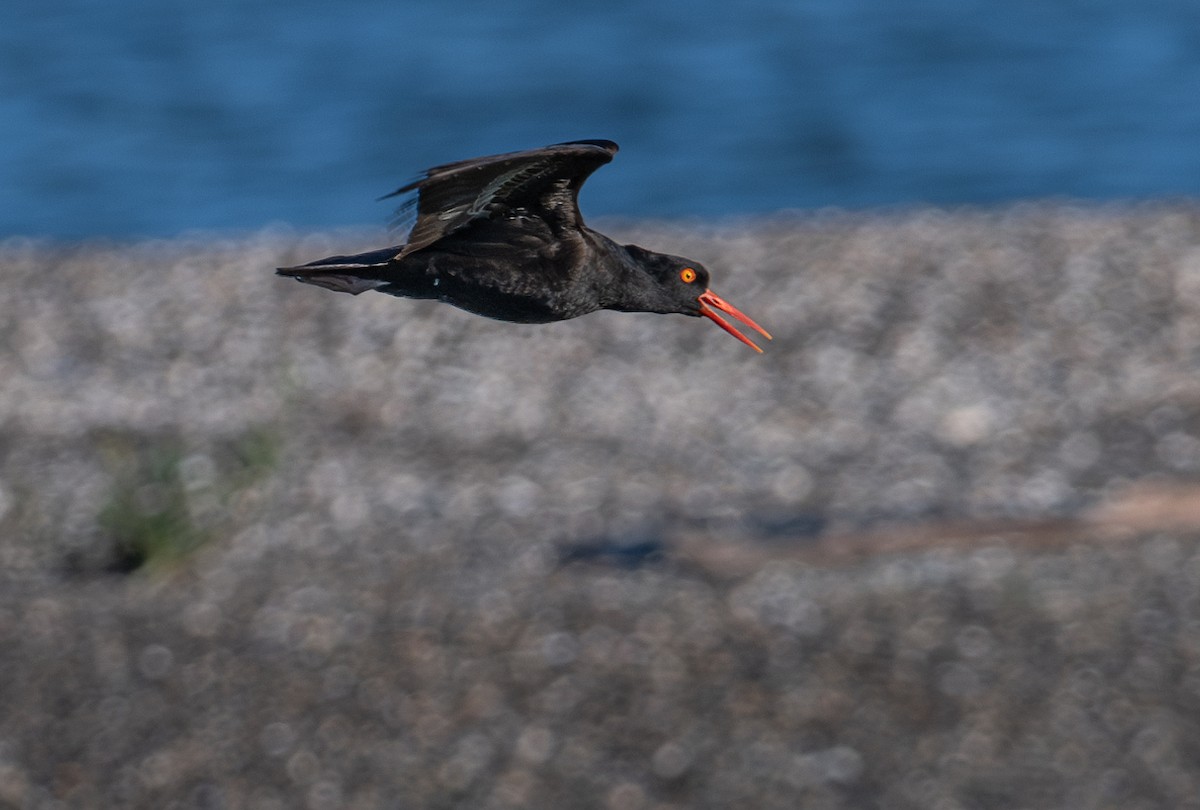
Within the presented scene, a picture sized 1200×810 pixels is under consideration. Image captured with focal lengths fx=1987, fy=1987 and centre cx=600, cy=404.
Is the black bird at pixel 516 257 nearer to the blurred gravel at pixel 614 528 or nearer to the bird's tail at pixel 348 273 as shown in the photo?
the bird's tail at pixel 348 273

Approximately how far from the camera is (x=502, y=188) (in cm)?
530

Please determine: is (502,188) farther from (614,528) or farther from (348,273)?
(614,528)

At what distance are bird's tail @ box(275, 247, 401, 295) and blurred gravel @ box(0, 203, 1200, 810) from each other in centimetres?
538

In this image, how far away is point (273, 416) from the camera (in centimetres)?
1312

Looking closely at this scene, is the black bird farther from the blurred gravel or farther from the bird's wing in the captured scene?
the blurred gravel

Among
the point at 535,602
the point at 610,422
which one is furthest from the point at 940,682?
the point at 610,422

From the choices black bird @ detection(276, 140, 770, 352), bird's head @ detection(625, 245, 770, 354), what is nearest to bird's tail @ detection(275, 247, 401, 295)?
black bird @ detection(276, 140, 770, 352)

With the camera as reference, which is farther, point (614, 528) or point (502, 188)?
point (614, 528)

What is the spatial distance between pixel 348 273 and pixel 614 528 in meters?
7.04

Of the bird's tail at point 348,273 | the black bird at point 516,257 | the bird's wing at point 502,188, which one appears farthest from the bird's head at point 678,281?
the bird's tail at point 348,273

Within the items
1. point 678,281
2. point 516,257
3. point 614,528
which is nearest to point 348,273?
point 516,257

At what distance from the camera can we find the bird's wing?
4.86 meters

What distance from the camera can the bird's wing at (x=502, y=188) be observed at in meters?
4.86

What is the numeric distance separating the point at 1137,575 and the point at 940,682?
147cm
